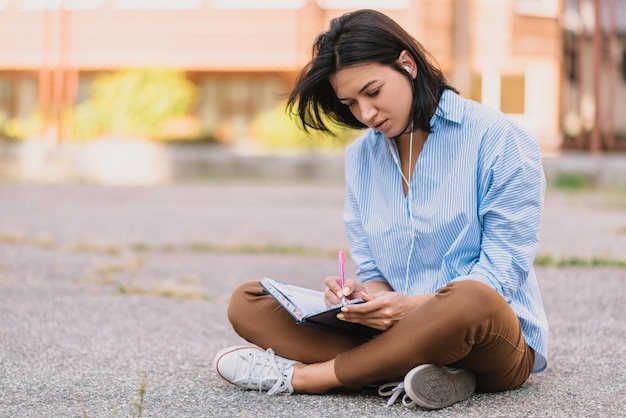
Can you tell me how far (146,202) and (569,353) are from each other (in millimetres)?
7876

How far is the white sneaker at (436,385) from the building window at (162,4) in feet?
57.9

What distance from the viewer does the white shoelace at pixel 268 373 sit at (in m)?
2.82

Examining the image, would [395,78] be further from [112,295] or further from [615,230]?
[615,230]

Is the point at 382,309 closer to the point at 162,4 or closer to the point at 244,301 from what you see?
the point at 244,301

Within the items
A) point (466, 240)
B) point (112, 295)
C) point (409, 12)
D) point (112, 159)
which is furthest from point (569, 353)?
point (409, 12)

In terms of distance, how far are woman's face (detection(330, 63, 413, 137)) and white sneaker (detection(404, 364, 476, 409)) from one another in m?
0.68

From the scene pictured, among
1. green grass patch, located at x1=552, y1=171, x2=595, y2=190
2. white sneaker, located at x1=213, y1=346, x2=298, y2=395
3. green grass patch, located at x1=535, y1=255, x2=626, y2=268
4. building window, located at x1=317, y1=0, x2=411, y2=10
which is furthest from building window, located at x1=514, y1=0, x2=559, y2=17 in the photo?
white sneaker, located at x1=213, y1=346, x2=298, y2=395

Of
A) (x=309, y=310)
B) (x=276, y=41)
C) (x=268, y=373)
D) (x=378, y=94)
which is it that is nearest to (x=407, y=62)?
(x=378, y=94)

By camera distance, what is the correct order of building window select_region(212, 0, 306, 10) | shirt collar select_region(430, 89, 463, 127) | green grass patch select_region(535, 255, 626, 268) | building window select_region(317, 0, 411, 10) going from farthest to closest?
building window select_region(212, 0, 306, 10) < building window select_region(317, 0, 411, 10) < green grass patch select_region(535, 255, 626, 268) < shirt collar select_region(430, 89, 463, 127)

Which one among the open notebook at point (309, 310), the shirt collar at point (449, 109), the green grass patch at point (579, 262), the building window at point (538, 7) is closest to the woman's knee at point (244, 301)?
the open notebook at point (309, 310)

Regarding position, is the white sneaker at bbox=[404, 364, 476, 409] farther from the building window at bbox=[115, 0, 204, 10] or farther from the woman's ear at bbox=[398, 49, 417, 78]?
the building window at bbox=[115, 0, 204, 10]

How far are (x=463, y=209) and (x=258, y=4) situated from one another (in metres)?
17.1

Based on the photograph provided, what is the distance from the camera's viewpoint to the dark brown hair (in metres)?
2.67

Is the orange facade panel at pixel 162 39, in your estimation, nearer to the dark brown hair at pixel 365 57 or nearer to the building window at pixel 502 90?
the building window at pixel 502 90
